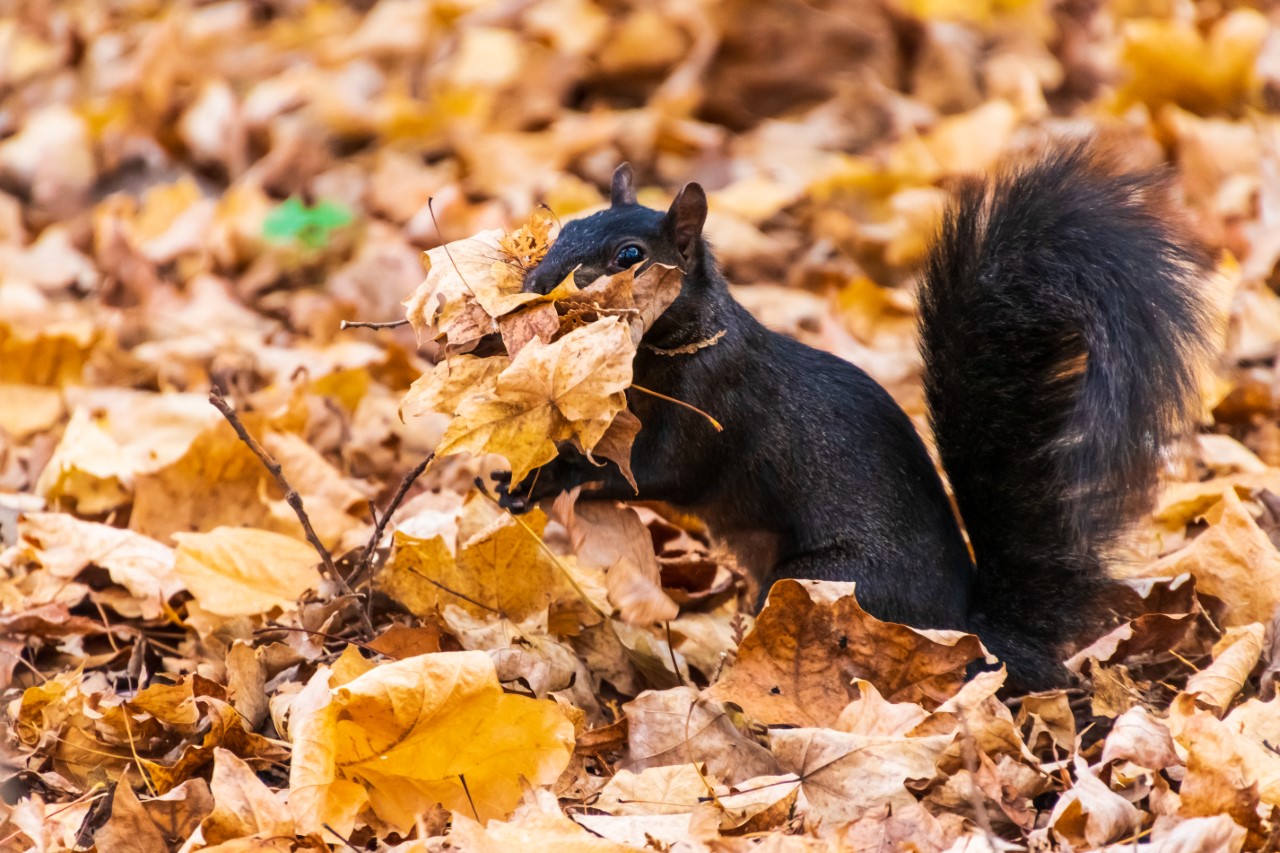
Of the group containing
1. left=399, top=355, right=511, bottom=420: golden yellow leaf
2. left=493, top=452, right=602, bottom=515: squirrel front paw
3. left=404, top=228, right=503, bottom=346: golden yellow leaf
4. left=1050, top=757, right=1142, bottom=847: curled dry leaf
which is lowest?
left=493, top=452, right=602, bottom=515: squirrel front paw

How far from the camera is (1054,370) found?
8.18 ft

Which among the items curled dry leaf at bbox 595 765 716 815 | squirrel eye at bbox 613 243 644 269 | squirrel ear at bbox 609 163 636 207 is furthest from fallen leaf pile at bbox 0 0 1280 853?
squirrel ear at bbox 609 163 636 207

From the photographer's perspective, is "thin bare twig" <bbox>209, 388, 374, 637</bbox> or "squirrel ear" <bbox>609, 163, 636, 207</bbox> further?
"squirrel ear" <bbox>609, 163, 636, 207</bbox>

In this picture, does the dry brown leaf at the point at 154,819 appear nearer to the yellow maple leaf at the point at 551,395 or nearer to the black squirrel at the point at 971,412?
the yellow maple leaf at the point at 551,395

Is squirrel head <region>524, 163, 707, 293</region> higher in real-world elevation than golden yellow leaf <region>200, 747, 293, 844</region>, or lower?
higher

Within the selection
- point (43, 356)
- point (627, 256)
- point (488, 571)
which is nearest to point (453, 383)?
point (488, 571)

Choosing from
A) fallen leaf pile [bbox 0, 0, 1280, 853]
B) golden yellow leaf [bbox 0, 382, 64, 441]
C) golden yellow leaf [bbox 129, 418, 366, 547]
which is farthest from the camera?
golden yellow leaf [bbox 0, 382, 64, 441]

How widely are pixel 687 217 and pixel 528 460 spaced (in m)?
0.80

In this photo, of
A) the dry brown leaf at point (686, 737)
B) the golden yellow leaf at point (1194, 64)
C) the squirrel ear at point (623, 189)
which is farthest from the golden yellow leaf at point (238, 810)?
the golden yellow leaf at point (1194, 64)

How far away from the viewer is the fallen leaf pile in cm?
196

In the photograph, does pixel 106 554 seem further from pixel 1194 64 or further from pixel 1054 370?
pixel 1194 64

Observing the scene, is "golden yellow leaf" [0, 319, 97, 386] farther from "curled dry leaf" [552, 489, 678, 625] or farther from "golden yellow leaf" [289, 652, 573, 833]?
"golden yellow leaf" [289, 652, 573, 833]

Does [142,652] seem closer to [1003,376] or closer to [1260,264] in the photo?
[1003,376]

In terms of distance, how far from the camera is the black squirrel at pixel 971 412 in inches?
92.7
